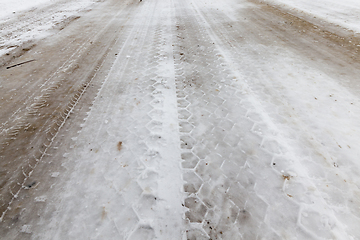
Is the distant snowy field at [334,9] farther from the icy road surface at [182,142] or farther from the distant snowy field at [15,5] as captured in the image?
the distant snowy field at [15,5]

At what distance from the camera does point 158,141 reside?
2.77 metres

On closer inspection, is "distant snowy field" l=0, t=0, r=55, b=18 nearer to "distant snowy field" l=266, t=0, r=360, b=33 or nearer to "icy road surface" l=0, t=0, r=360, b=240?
"icy road surface" l=0, t=0, r=360, b=240

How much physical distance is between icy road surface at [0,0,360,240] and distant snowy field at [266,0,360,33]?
2158mm

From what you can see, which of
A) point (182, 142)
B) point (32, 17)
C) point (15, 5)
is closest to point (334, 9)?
point (182, 142)

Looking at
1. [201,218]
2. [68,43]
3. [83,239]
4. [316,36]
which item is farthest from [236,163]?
[68,43]

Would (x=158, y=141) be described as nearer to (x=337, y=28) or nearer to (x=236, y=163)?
(x=236, y=163)

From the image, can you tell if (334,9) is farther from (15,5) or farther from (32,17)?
(15,5)

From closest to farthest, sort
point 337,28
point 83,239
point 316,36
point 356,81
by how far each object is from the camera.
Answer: point 83,239
point 356,81
point 316,36
point 337,28

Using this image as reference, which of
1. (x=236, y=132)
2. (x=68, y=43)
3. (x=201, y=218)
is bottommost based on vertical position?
A: (x=201, y=218)

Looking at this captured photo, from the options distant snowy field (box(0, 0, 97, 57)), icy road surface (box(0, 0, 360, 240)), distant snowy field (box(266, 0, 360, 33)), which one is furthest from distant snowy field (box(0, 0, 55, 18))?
distant snowy field (box(266, 0, 360, 33))

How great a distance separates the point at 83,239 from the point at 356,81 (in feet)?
17.3

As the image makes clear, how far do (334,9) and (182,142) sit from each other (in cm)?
995

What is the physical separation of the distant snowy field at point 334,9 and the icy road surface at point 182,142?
216cm

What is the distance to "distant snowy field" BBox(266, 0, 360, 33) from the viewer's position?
6.69m
